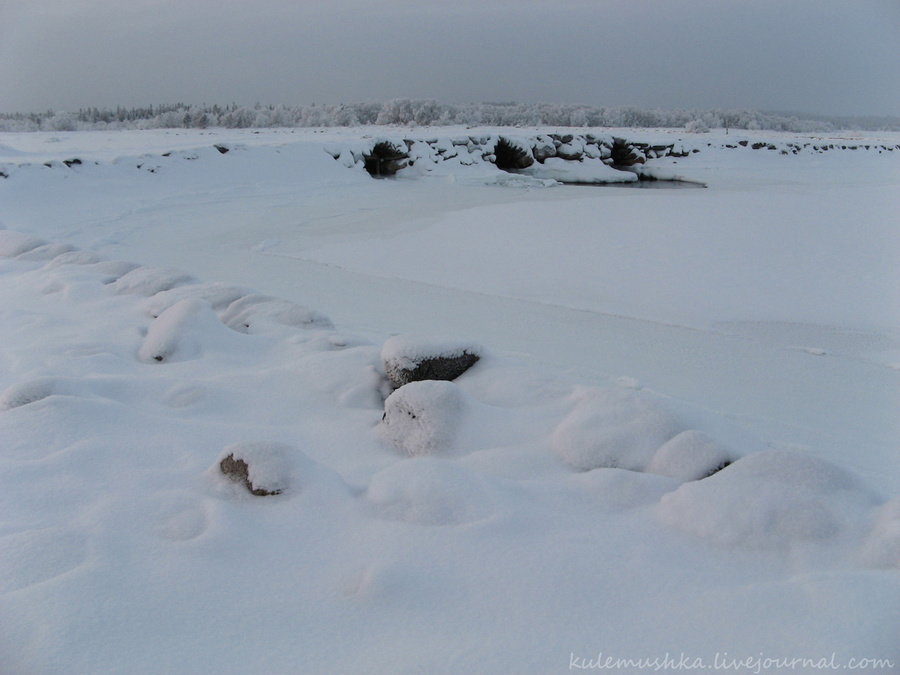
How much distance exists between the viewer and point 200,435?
1.70 m

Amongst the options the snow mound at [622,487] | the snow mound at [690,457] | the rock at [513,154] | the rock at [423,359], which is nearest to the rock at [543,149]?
the rock at [513,154]

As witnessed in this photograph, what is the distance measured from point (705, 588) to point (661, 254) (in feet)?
13.3

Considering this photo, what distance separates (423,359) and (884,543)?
1.35 meters

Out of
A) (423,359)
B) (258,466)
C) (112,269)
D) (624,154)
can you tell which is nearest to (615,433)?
(423,359)

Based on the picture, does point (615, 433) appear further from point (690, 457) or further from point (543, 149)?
point (543, 149)

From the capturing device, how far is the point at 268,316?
2.79 metres

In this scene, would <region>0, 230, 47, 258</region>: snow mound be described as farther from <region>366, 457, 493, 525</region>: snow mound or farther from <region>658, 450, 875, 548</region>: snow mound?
<region>658, 450, 875, 548</region>: snow mound

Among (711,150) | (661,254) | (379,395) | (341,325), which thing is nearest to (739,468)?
(379,395)

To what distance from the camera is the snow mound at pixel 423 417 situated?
1.71 metres

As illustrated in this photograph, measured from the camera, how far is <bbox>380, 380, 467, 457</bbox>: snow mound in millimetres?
1713

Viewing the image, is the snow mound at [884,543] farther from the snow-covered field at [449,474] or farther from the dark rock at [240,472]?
the dark rock at [240,472]

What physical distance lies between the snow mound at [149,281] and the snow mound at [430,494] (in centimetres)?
227

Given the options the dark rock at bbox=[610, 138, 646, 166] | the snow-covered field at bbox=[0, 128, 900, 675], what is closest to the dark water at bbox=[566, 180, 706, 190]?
the dark rock at bbox=[610, 138, 646, 166]

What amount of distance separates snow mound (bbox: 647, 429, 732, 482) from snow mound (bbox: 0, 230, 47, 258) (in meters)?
4.43
